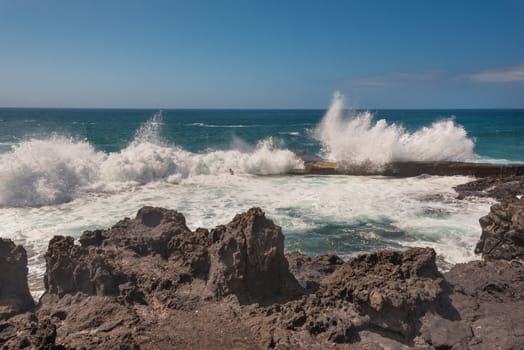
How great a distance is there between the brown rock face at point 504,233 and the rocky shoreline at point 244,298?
271 centimetres

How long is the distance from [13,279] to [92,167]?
13.3 m

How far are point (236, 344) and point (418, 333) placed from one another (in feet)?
6.65

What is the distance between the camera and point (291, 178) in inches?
757

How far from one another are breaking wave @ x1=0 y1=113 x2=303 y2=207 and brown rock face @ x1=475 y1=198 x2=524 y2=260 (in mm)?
12518

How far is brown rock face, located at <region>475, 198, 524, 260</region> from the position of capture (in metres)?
8.22

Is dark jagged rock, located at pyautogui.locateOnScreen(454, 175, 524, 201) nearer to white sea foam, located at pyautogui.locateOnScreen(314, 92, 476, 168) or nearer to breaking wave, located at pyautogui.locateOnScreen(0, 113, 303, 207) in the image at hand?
white sea foam, located at pyautogui.locateOnScreen(314, 92, 476, 168)

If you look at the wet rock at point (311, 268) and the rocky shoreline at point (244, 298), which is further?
the wet rock at point (311, 268)

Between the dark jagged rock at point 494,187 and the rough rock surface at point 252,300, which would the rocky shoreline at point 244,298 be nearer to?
the rough rock surface at point 252,300

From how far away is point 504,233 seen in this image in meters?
8.53

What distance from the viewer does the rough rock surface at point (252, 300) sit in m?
4.50

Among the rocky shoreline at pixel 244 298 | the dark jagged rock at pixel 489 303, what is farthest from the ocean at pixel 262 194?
the dark jagged rock at pixel 489 303

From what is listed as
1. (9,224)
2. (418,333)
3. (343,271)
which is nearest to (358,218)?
(343,271)

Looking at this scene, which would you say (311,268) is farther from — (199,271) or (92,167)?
(92,167)

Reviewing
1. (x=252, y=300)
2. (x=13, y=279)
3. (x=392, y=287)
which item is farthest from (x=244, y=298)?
(x=13, y=279)
